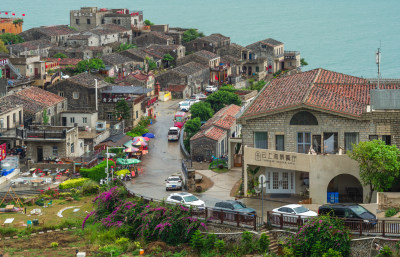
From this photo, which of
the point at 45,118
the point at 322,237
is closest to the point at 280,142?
the point at 322,237

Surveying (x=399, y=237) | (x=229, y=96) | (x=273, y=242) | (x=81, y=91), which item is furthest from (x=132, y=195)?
(x=229, y=96)

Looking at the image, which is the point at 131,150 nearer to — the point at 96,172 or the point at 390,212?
the point at 96,172

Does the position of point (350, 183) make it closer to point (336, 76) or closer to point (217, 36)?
point (336, 76)

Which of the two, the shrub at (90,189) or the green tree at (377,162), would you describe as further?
the shrub at (90,189)

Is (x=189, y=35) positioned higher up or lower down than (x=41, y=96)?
higher up

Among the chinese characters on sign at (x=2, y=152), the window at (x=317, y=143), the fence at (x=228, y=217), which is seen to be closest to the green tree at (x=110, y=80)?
the chinese characters on sign at (x=2, y=152)

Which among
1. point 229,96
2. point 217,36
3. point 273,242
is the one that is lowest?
point 273,242

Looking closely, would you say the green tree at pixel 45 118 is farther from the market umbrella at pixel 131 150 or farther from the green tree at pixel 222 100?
the green tree at pixel 222 100
